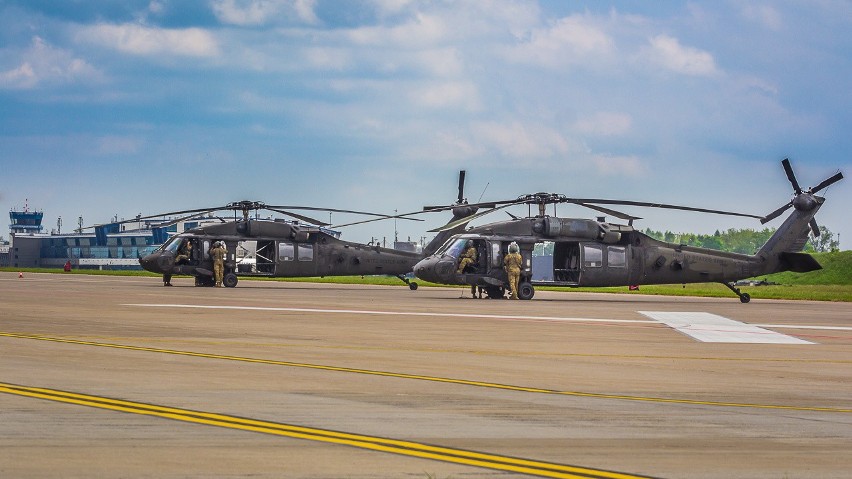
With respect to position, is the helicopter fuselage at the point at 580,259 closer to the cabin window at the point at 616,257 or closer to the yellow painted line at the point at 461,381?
the cabin window at the point at 616,257

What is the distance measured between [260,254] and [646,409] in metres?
44.1

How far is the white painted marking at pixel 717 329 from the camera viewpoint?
67.2ft

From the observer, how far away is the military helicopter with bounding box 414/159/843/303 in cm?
4175

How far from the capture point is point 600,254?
42.9 meters

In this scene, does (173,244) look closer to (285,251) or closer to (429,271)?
(285,251)

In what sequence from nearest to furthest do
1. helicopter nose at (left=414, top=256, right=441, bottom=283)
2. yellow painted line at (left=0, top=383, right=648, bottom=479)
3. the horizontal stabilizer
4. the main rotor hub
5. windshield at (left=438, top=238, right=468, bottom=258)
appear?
yellow painted line at (left=0, top=383, right=648, bottom=479), helicopter nose at (left=414, top=256, right=441, bottom=283), windshield at (left=438, top=238, right=468, bottom=258), the horizontal stabilizer, the main rotor hub

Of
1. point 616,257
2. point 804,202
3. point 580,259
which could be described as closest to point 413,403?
point 580,259

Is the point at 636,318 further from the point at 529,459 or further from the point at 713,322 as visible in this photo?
the point at 529,459

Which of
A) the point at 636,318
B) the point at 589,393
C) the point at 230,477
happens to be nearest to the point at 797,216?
the point at 636,318

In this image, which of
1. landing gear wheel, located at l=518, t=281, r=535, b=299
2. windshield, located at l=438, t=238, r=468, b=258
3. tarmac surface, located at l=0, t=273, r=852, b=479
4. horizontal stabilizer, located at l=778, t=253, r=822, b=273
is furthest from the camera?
horizontal stabilizer, located at l=778, t=253, r=822, b=273

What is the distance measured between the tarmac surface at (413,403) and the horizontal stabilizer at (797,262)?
24.2 metres

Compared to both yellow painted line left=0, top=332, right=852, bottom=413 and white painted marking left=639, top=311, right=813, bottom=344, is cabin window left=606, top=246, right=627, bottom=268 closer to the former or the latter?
white painted marking left=639, top=311, right=813, bottom=344

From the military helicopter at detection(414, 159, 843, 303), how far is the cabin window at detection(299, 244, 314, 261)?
10842mm

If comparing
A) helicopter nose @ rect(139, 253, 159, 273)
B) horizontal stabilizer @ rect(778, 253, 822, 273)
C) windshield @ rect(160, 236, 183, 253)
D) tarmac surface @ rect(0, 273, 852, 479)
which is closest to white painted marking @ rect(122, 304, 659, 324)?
tarmac surface @ rect(0, 273, 852, 479)
